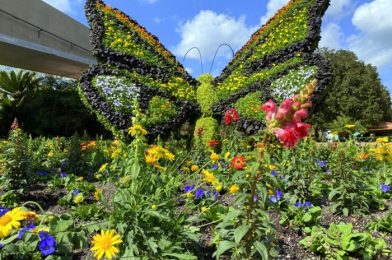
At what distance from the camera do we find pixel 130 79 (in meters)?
6.38

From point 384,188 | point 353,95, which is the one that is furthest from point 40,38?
point 353,95

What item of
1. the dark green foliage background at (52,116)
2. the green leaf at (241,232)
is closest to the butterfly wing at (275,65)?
the green leaf at (241,232)

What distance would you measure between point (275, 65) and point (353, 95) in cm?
2555

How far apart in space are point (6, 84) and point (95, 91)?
14780 millimetres

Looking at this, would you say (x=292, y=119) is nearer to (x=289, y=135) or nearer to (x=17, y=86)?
(x=289, y=135)

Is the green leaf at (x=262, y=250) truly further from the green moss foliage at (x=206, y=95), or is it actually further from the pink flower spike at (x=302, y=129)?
the green moss foliage at (x=206, y=95)

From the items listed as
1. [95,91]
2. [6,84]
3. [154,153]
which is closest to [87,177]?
[95,91]

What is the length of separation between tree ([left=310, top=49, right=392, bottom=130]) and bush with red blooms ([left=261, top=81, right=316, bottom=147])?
2765 centimetres

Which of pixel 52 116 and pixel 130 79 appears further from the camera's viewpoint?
pixel 52 116

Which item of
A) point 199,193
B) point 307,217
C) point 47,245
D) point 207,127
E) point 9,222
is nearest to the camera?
point 9,222

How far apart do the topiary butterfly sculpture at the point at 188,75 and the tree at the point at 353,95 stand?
895 inches

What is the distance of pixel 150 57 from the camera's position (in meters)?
6.80

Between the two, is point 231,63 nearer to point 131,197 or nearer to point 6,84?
point 131,197

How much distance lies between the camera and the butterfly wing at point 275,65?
5914mm
